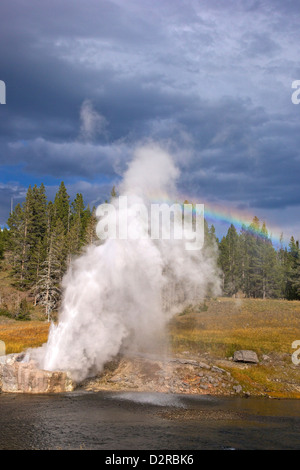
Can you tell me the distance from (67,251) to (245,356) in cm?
5179

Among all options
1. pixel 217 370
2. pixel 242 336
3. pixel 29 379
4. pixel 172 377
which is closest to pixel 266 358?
pixel 217 370

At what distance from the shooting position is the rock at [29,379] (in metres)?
31.0

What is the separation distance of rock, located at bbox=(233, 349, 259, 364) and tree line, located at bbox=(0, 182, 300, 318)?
3939cm

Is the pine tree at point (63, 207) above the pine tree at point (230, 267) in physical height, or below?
above

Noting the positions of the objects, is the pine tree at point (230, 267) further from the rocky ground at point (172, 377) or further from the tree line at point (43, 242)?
the rocky ground at point (172, 377)

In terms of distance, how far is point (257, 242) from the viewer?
4456 inches

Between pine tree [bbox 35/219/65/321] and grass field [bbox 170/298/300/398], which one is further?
pine tree [bbox 35/219/65/321]

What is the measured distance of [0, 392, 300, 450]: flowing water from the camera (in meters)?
20.0

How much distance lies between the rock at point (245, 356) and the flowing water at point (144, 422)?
819 centimetres

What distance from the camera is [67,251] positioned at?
8319 cm

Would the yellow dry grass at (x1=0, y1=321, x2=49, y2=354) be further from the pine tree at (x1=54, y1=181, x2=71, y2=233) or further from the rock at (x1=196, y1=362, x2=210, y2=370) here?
the pine tree at (x1=54, y1=181, x2=71, y2=233)

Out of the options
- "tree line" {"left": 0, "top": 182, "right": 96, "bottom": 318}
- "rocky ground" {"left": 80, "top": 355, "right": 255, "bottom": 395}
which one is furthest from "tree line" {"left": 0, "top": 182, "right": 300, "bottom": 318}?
"rocky ground" {"left": 80, "top": 355, "right": 255, "bottom": 395}

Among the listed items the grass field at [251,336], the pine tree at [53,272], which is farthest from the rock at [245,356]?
the pine tree at [53,272]
